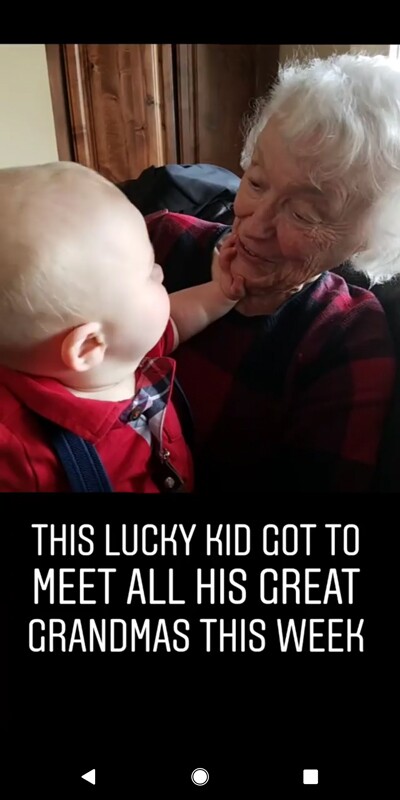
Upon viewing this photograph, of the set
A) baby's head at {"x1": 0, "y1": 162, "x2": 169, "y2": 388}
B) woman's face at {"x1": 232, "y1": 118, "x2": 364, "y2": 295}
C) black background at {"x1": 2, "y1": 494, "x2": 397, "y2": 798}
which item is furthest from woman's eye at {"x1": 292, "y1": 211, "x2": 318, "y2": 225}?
black background at {"x1": 2, "y1": 494, "x2": 397, "y2": 798}

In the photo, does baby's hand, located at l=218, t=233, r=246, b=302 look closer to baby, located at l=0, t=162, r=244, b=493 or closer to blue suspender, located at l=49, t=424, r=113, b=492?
baby, located at l=0, t=162, r=244, b=493

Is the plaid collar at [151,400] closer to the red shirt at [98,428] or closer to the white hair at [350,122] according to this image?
the red shirt at [98,428]

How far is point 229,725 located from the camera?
24.7 inches

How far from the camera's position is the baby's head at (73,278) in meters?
0.50

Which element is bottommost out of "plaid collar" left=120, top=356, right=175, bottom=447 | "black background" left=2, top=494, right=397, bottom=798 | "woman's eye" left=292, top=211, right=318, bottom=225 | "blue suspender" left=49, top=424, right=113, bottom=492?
"black background" left=2, top=494, right=397, bottom=798

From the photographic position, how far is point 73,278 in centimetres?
52

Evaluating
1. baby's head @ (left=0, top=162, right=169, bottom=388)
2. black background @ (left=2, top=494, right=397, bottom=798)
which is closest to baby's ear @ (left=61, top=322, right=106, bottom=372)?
baby's head @ (left=0, top=162, right=169, bottom=388)

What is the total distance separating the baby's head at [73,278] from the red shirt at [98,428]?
2cm

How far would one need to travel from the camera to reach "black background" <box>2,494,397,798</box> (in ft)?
2.04

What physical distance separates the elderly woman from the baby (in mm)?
27

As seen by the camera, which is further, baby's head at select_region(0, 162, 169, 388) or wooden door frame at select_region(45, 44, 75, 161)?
wooden door frame at select_region(45, 44, 75, 161)

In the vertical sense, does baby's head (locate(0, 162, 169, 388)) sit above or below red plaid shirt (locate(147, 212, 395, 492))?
above

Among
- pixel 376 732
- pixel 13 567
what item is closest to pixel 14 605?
pixel 13 567

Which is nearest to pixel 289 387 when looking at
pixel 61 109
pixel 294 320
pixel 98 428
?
pixel 294 320
